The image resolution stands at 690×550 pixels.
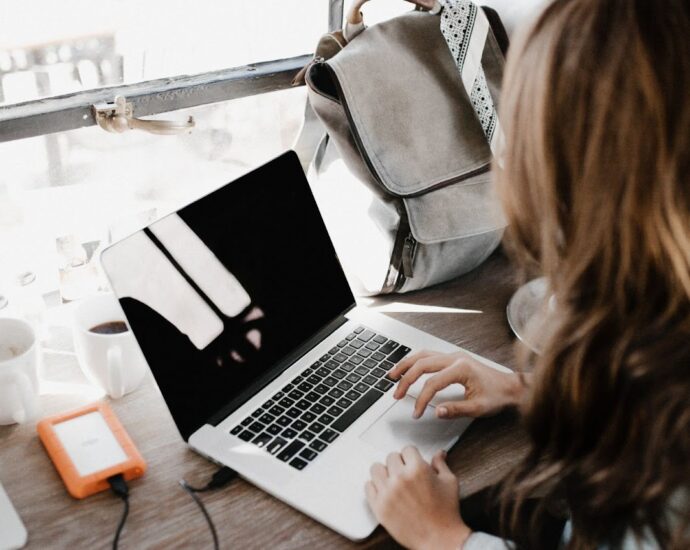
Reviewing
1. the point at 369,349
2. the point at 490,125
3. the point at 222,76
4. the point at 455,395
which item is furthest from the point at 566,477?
the point at 222,76

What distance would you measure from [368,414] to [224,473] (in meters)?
0.18

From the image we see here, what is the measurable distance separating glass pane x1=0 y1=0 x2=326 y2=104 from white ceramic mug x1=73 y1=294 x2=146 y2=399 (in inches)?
14.4

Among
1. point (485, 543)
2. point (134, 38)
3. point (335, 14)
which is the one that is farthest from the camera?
point (335, 14)

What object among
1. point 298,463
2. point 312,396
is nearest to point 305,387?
point 312,396

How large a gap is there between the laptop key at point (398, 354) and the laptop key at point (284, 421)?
177mm

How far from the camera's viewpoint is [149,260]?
2.81 feet

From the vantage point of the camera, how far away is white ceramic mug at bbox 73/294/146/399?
0.91m

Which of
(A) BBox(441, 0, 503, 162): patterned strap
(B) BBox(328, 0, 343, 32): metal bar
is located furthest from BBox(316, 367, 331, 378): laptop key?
(B) BBox(328, 0, 343, 32): metal bar

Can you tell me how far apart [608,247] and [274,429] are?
43cm

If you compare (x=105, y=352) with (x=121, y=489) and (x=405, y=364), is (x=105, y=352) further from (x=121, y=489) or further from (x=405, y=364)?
A: (x=405, y=364)

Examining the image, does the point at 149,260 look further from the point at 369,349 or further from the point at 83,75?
the point at 83,75

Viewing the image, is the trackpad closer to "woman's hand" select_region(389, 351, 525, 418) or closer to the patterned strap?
"woman's hand" select_region(389, 351, 525, 418)

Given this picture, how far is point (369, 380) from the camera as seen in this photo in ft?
3.11

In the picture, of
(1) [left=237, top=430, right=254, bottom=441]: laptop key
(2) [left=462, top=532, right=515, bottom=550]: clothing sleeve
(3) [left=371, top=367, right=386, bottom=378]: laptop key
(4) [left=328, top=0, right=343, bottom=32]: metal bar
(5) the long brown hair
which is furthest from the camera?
(4) [left=328, top=0, right=343, bottom=32]: metal bar
